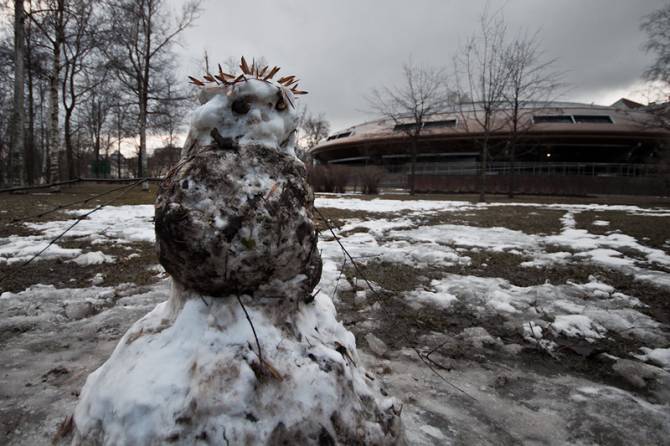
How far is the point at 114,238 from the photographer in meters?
5.03

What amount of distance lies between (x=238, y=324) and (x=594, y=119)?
4293cm

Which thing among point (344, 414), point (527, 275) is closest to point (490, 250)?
point (527, 275)

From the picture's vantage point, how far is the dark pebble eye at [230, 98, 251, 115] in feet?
4.07

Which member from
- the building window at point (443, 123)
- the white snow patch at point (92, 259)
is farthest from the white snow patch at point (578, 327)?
the building window at point (443, 123)

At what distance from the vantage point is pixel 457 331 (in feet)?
8.23

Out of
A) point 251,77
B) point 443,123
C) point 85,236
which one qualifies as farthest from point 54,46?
point 443,123

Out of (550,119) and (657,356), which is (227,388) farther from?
(550,119)

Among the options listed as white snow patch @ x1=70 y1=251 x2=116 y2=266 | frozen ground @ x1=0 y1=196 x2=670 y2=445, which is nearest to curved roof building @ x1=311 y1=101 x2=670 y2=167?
frozen ground @ x1=0 y1=196 x2=670 y2=445

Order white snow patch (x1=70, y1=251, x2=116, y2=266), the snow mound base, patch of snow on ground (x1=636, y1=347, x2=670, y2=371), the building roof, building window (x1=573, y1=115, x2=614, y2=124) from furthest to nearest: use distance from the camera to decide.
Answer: building window (x1=573, y1=115, x2=614, y2=124) < the building roof < white snow patch (x1=70, y1=251, x2=116, y2=266) < patch of snow on ground (x1=636, y1=347, x2=670, y2=371) < the snow mound base

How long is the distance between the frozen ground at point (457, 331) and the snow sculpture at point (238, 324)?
1.09 ft

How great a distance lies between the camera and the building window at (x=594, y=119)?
32.5m

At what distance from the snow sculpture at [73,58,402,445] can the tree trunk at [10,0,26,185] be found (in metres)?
15.2

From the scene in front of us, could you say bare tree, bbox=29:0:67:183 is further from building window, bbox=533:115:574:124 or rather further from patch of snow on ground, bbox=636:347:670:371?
building window, bbox=533:115:574:124

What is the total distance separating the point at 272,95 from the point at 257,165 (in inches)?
11.8
